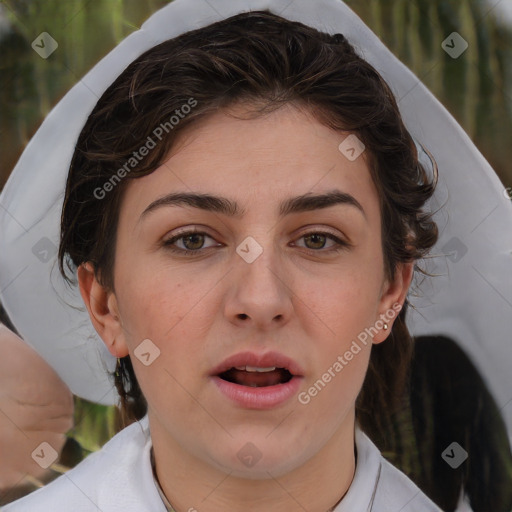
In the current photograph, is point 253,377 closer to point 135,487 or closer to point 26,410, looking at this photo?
point 135,487

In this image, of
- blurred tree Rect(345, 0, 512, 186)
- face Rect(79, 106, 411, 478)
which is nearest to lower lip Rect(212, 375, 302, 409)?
face Rect(79, 106, 411, 478)

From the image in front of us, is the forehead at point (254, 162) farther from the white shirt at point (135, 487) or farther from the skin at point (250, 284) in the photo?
the white shirt at point (135, 487)

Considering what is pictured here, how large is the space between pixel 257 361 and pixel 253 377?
4cm

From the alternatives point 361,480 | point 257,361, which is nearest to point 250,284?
point 257,361

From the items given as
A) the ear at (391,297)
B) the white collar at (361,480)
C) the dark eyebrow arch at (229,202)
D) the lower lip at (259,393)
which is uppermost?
the dark eyebrow arch at (229,202)

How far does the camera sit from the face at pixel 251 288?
3.64 ft

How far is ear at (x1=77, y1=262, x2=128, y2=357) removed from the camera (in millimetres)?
1283

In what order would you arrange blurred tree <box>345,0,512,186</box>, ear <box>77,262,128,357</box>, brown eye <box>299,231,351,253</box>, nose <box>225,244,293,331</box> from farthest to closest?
blurred tree <box>345,0,512,186</box> → ear <box>77,262,128,357</box> → brown eye <box>299,231,351,253</box> → nose <box>225,244,293,331</box>

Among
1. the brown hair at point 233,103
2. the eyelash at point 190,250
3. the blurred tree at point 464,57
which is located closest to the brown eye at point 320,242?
the eyelash at point 190,250

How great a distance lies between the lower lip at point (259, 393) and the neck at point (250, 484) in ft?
0.60

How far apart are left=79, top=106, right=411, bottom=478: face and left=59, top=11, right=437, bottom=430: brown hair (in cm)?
4

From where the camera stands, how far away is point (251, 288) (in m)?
1.09

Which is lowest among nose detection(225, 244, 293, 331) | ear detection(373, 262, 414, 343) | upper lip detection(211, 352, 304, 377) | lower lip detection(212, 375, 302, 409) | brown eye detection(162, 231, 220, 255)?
ear detection(373, 262, 414, 343)

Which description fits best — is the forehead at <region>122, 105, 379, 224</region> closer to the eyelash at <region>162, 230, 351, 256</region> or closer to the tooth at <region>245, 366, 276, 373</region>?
the eyelash at <region>162, 230, 351, 256</region>
